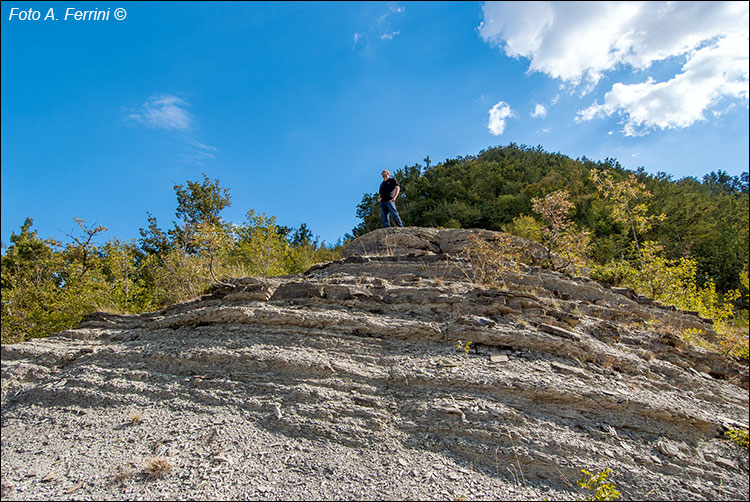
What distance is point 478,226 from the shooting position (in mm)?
25531

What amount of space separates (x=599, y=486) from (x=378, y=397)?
9.50ft

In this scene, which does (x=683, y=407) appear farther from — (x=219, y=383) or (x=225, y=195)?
(x=225, y=195)

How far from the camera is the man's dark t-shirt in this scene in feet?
39.8

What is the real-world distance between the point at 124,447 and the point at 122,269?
11853 millimetres

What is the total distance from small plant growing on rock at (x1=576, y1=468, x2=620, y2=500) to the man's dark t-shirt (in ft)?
29.8

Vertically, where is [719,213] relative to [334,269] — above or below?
above

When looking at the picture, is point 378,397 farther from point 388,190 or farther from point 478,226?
point 478,226

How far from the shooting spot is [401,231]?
12266mm

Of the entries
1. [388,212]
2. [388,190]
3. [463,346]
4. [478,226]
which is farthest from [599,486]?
[478,226]

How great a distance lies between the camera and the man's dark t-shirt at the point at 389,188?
12141mm

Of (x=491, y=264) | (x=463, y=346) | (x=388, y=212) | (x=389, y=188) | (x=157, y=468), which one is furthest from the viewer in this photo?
(x=388, y=212)

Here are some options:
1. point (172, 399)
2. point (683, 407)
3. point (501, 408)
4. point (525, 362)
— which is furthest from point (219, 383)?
point (683, 407)

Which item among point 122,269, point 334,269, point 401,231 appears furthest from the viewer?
point 122,269

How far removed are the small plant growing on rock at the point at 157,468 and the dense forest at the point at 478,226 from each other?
4736 mm
